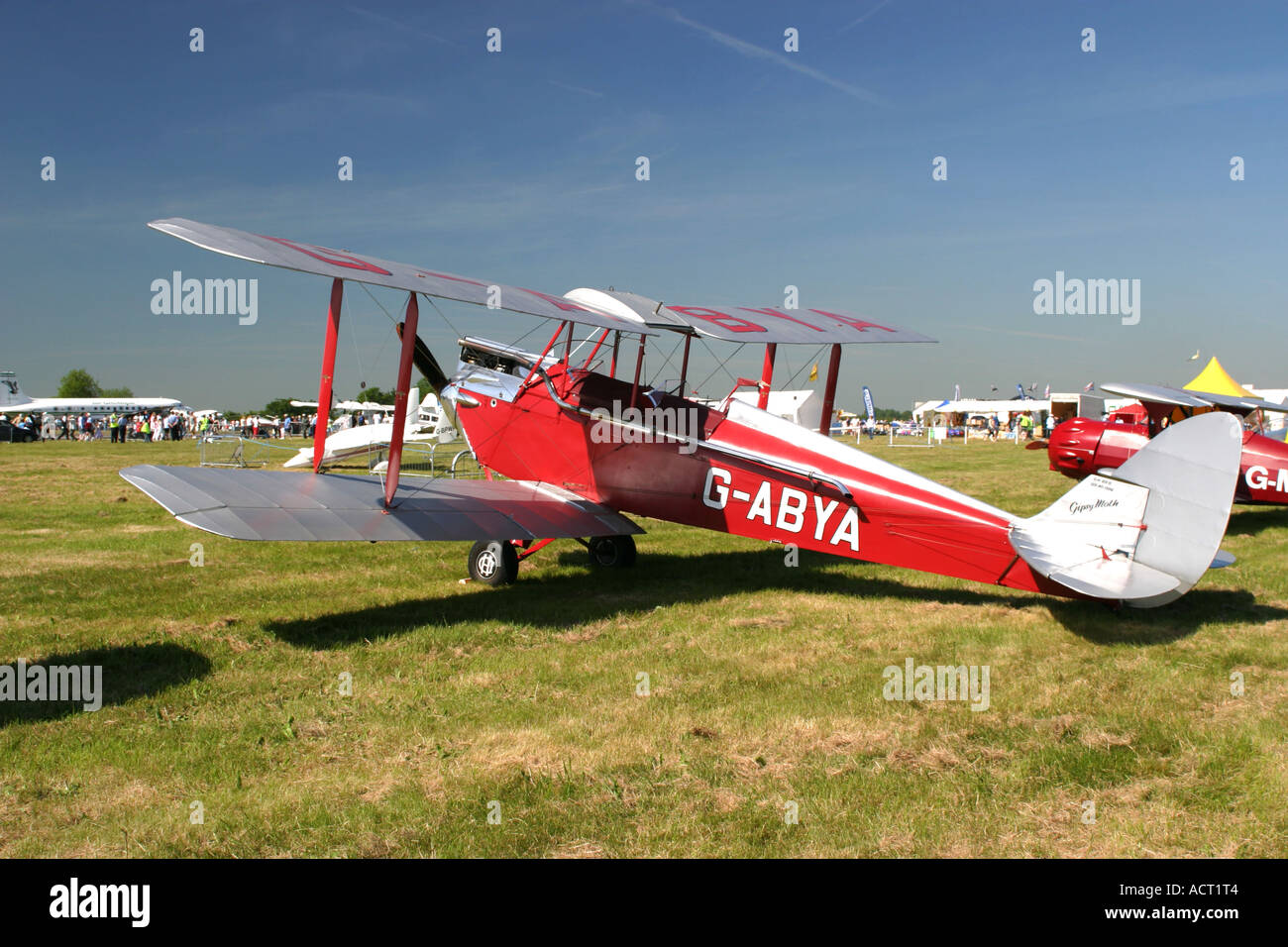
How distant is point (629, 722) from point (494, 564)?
3.82 m

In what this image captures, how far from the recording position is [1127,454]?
12.3 m

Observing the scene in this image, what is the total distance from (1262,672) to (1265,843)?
2.58 m

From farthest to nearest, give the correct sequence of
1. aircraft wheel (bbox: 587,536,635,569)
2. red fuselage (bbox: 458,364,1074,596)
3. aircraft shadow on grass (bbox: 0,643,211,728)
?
aircraft wheel (bbox: 587,536,635,569) < red fuselage (bbox: 458,364,1074,596) < aircraft shadow on grass (bbox: 0,643,211,728)

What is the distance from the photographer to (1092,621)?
21.0 ft

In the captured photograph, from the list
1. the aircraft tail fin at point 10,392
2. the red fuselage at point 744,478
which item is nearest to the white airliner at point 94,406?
the aircraft tail fin at point 10,392

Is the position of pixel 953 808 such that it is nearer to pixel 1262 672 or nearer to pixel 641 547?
pixel 1262 672

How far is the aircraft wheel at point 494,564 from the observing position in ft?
26.3

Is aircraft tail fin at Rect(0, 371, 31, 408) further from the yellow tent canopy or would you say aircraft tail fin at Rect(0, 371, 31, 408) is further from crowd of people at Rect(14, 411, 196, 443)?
the yellow tent canopy

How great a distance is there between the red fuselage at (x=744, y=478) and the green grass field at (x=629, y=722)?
59 cm

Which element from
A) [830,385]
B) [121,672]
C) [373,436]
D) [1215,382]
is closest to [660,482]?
[830,385]

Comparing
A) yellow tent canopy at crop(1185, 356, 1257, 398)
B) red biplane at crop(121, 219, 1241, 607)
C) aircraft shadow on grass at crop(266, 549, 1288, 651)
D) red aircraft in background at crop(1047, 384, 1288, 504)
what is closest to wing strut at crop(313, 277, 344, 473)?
red biplane at crop(121, 219, 1241, 607)

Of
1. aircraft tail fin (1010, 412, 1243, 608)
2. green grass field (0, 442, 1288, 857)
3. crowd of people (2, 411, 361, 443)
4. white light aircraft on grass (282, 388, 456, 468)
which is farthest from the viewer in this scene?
crowd of people (2, 411, 361, 443)

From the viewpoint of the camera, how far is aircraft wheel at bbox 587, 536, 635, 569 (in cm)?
907

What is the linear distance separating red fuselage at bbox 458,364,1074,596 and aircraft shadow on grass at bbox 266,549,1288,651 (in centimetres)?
62
